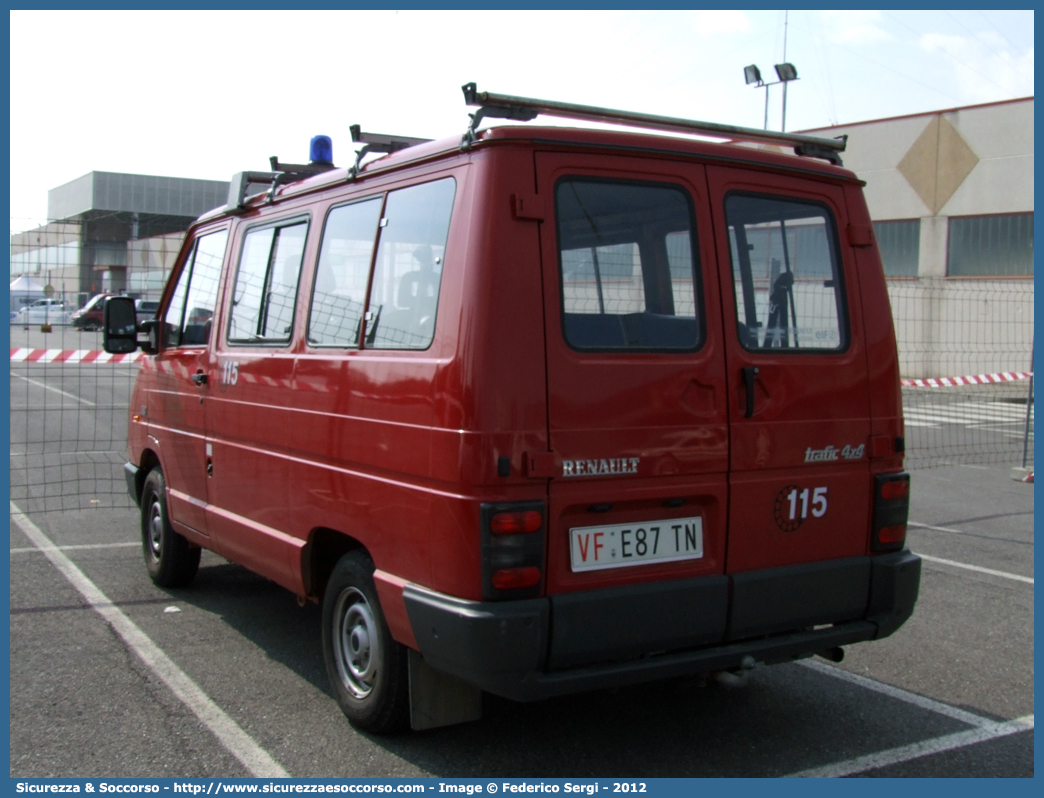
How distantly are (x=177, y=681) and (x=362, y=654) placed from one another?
3.76 feet

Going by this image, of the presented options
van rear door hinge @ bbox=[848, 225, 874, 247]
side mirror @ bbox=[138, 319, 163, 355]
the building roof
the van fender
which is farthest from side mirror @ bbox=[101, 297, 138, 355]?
the building roof

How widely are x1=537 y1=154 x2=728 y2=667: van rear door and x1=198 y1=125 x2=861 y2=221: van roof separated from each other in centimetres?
6

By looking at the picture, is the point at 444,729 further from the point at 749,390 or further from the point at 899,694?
the point at 899,694

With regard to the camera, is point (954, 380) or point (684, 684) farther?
point (954, 380)

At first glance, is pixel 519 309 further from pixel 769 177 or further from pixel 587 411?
pixel 769 177

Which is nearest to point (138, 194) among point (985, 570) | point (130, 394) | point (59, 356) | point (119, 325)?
point (130, 394)

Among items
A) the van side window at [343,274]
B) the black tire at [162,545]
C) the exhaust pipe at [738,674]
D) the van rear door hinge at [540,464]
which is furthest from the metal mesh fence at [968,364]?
the van rear door hinge at [540,464]

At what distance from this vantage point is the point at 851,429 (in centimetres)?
414

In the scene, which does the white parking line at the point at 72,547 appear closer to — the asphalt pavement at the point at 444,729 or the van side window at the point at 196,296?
the asphalt pavement at the point at 444,729

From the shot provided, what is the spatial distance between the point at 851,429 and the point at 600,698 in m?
1.66

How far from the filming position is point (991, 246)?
28.3m

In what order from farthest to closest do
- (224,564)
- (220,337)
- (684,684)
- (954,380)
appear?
(954,380) < (224,564) < (220,337) < (684,684)

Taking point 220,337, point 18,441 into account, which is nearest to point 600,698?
point 220,337

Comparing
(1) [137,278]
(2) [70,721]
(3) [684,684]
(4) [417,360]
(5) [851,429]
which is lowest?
(2) [70,721]
